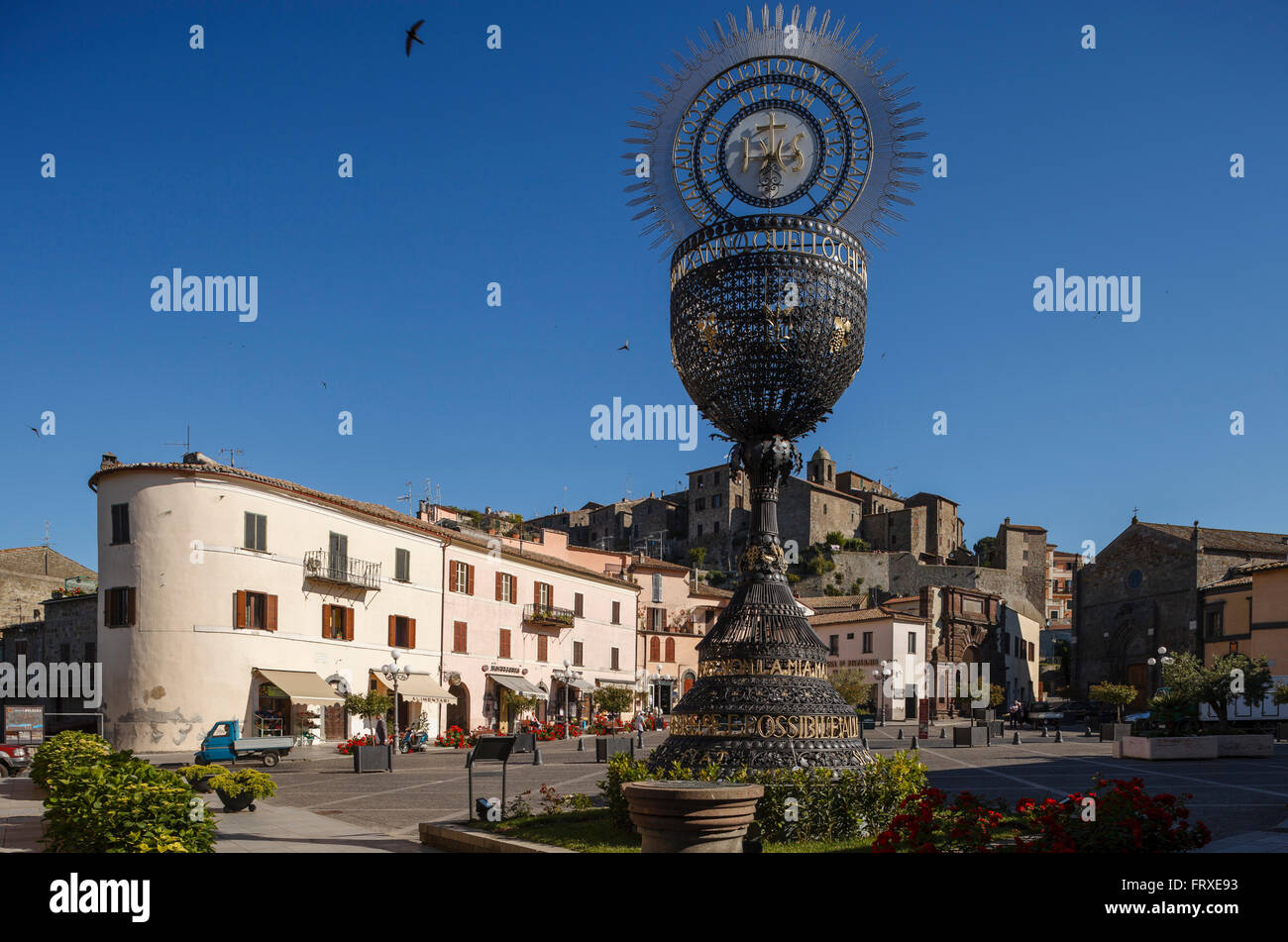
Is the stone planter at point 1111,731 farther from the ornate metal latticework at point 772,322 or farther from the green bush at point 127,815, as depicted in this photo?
A: the green bush at point 127,815

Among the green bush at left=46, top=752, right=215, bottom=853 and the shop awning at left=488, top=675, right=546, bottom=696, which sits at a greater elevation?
the green bush at left=46, top=752, right=215, bottom=853

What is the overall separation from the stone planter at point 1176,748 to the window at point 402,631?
2533 cm

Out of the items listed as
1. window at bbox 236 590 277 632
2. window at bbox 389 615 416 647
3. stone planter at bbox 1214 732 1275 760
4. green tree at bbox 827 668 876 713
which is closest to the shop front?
window at bbox 236 590 277 632

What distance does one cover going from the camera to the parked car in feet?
77.4

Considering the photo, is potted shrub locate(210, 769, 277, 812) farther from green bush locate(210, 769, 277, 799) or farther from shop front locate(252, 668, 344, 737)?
shop front locate(252, 668, 344, 737)

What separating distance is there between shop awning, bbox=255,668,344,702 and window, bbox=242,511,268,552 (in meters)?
4.02

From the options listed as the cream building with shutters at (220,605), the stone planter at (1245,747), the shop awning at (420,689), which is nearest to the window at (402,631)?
the shop awning at (420,689)

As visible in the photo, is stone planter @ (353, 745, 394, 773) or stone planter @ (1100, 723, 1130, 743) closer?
stone planter @ (353, 745, 394, 773)

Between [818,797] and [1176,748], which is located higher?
[818,797]

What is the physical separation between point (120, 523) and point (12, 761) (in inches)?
403

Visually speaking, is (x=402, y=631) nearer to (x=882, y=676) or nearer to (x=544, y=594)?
(x=544, y=594)

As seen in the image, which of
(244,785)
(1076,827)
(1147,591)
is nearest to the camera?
(1076,827)

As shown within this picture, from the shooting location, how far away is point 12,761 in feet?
77.6

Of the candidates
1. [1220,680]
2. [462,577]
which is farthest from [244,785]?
[1220,680]
